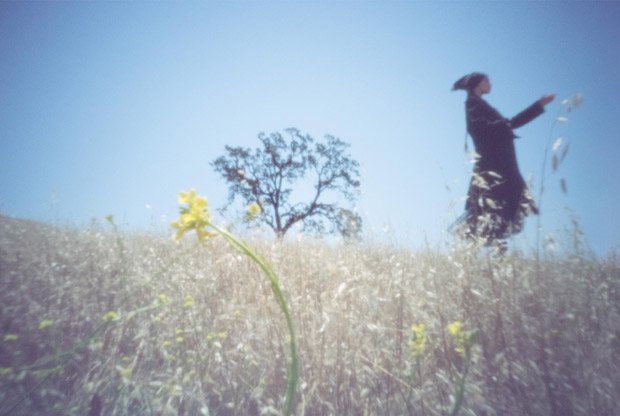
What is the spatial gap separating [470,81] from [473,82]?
4 cm

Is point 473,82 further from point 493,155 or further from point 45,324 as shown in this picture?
point 45,324

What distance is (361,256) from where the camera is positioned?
2529mm

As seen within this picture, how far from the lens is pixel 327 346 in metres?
1.23

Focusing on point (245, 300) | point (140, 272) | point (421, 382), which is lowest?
point (421, 382)

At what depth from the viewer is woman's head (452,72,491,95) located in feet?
10.1

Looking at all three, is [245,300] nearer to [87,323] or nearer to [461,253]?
[87,323]

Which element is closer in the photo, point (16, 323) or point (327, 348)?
point (327, 348)

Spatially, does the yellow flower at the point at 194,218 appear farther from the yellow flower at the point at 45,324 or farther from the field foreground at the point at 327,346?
the yellow flower at the point at 45,324

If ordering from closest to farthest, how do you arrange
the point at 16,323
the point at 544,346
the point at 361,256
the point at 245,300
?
the point at 544,346 → the point at 16,323 → the point at 245,300 → the point at 361,256

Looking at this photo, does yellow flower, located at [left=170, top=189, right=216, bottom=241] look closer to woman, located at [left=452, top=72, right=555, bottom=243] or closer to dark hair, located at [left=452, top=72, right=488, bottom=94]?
woman, located at [left=452, top=72, right=555, bottom=243]

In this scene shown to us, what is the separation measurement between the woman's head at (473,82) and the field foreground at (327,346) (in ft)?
7.67

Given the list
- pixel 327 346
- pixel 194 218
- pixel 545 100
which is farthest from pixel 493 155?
pixel 194 218

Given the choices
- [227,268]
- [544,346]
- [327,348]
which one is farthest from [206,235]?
[227,268]

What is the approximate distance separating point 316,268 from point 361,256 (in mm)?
592
